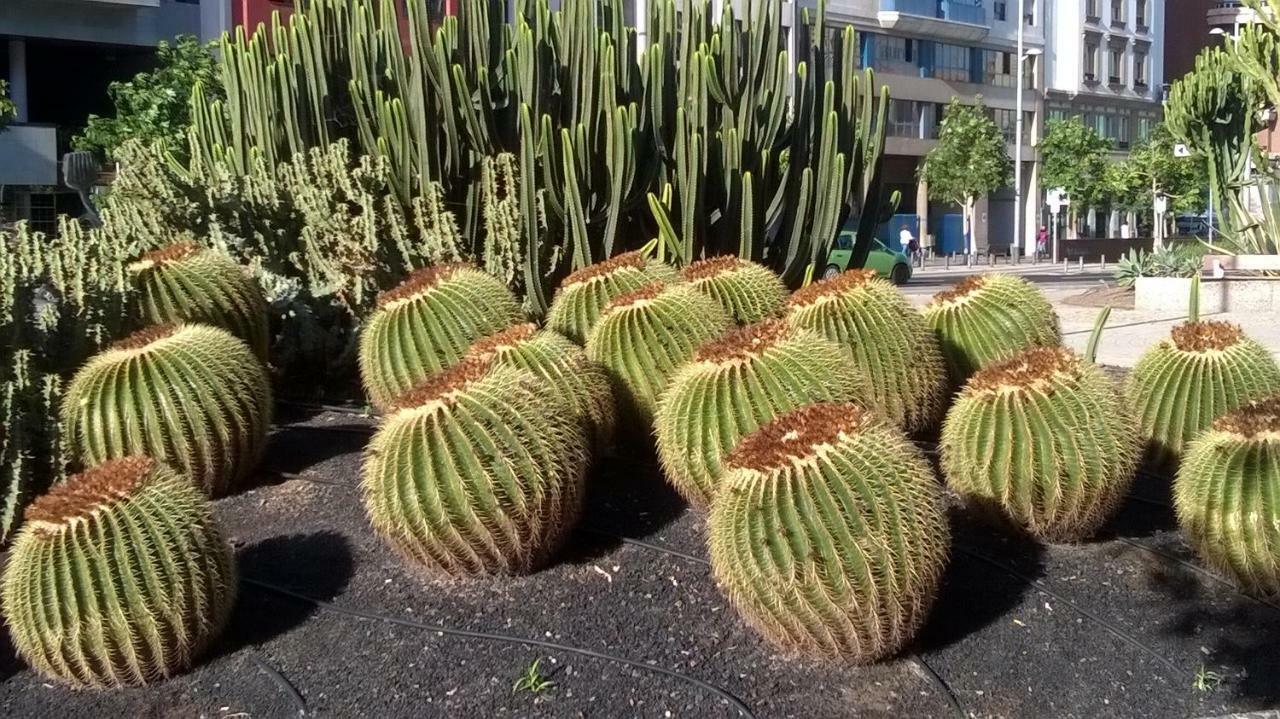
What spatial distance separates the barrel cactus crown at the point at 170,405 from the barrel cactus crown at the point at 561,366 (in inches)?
42.3

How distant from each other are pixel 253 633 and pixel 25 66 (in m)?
29.2

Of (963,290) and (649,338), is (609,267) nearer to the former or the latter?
(649,338)

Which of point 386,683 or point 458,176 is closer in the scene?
point 386,683

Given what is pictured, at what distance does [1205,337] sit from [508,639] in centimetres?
364

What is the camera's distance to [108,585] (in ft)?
14.6

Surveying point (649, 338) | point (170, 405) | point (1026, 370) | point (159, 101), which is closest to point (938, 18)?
point (159, 101)

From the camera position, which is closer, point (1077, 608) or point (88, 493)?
point (88, 493)

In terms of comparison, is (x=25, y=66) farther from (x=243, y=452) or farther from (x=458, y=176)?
(x=243, y=452)

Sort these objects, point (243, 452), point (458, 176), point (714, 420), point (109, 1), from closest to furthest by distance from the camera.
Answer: point (714, 420) < point (243, 452) < point (458, 176) < point (109, 1)

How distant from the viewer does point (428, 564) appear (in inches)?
200

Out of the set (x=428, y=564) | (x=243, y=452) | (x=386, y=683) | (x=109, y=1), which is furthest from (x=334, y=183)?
(x=109, y=1)

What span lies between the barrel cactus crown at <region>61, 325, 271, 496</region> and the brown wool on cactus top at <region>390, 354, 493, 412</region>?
45.4 inches

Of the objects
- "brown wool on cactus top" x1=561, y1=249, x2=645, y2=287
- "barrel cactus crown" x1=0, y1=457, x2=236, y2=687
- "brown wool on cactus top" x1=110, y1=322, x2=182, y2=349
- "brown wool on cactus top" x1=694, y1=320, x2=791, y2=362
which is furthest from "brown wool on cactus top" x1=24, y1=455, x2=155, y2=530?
"brown wool on cactus top" x1=561, y1=249, x2=645, y2=287

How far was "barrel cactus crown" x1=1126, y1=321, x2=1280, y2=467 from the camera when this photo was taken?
634 centimetres
